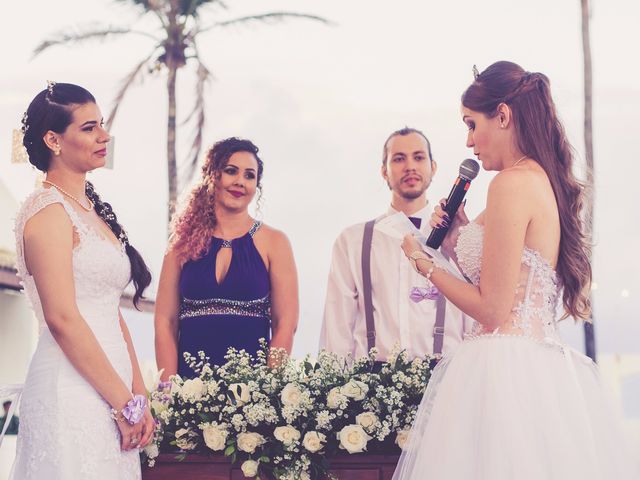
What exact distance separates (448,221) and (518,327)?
0.48m

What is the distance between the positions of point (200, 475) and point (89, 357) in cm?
79

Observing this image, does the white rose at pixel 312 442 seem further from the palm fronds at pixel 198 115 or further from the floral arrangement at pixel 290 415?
the palm fronds at pixel 198 115

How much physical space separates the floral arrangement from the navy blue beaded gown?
107 cm

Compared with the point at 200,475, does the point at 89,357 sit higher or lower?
higher

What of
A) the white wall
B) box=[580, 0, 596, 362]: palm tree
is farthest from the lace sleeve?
the white wall

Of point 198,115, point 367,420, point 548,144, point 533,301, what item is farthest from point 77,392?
point 198,115

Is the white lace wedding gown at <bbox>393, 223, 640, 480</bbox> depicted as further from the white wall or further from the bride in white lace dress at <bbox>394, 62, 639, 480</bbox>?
the white wall

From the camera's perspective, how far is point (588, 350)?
16.3m

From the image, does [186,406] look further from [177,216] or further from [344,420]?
[177,216]

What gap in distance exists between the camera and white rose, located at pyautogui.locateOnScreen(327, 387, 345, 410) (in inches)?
163

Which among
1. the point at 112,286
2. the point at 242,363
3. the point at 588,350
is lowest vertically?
the point at 588,350

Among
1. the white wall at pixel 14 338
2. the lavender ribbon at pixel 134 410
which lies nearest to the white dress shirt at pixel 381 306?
the lavender ribbon at pixel 134 410

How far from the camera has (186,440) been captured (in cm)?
418

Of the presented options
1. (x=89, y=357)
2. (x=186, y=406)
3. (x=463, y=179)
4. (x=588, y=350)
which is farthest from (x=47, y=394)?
(x=588, y=350)
